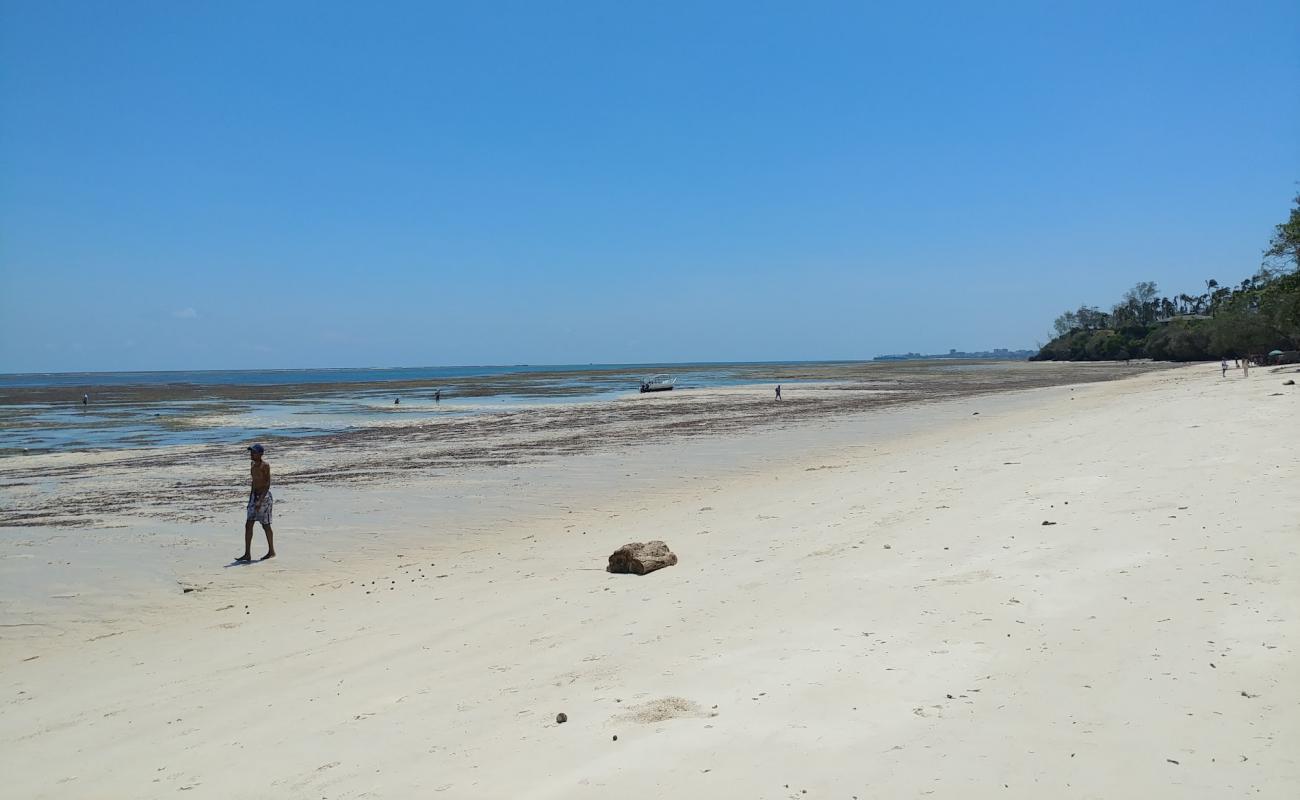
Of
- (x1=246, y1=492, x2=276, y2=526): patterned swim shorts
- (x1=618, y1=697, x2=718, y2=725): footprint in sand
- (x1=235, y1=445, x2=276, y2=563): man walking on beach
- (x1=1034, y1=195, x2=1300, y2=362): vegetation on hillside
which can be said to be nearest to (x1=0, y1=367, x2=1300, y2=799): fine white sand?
(x1=618, y1=697, x2=718, y2=725): footprint in sand

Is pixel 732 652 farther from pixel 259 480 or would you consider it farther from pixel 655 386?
pixel 655 386

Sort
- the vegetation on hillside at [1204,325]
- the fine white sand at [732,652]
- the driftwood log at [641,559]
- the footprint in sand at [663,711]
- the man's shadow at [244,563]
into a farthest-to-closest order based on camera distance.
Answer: the vegetation on hillside at [1204,325], the man's shadow at [244,563], the driftwood log at [641,559], the footprint in sand at [663,711], the fine white sand at [732,652]

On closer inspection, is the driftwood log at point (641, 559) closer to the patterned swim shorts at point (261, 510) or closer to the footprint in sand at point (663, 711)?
the footprint in sand at point (663, 711)

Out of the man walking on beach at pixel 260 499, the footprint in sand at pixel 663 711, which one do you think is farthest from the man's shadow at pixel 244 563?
the footprint in sand at pixel 663 711

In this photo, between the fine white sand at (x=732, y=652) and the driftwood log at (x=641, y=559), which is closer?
the fine white sand at (x=732, y=652)

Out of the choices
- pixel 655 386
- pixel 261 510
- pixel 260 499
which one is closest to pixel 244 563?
pixel 261 510

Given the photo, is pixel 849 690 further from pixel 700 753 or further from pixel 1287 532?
pixel 1287 532

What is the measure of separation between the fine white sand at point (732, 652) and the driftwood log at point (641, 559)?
229 millimetres

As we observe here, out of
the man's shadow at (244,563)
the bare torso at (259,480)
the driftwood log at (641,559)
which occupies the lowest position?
the man's shadow at (244,563)

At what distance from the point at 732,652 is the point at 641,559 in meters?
3.14

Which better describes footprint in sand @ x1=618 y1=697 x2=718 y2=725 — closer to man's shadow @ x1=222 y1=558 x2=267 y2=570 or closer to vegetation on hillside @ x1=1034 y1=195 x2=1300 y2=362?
man's shadow @ x1=222 y1=558 x2=267 y2=570

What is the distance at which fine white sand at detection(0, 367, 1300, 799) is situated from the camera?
428 cm

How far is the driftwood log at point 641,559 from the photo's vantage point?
9.06 meters

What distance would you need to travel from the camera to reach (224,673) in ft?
23.1
